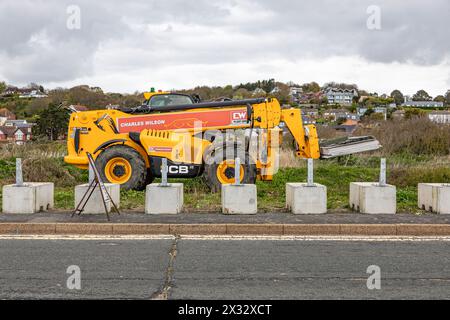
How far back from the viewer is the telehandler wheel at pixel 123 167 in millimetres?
15656

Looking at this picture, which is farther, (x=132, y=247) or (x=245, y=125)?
→ (x=245, y=125)

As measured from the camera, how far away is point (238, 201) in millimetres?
11781

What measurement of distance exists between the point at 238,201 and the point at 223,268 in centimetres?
430

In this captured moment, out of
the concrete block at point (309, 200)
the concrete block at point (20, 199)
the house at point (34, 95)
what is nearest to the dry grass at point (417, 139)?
the concrete block at point (309, 200)

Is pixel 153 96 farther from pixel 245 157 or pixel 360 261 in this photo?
pixel 360 261

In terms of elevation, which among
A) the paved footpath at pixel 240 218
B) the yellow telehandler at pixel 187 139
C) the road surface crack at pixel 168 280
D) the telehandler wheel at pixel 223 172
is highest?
the yellow telehandler at pixel 187 139

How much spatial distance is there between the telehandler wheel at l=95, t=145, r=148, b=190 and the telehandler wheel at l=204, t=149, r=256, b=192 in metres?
1.84

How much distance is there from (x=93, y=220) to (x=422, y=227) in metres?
6.12

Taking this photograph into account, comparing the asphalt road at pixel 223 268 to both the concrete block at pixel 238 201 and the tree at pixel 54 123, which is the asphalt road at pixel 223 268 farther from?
the tree at pixel 54 123

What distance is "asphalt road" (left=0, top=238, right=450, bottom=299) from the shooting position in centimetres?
641

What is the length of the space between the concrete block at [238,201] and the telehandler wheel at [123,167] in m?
4.50

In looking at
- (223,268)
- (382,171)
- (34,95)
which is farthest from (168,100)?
(34,95)

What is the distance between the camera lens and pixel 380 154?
27.5 metres
